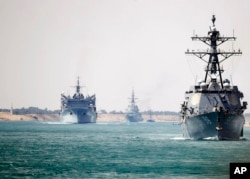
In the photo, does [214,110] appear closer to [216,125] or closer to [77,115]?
[216,125]

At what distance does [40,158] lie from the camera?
43531mm

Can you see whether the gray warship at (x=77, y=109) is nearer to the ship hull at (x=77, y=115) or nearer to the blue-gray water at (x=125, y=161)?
the ship hull at (x=77, y=115)

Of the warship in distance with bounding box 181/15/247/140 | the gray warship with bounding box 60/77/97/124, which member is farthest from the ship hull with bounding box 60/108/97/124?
the warship in distance with bounding box 181/15/247/140

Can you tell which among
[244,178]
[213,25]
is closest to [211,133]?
[213,25]

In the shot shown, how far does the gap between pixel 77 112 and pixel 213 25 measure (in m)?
105

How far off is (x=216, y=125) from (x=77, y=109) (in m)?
111

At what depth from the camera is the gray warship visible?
165 meters

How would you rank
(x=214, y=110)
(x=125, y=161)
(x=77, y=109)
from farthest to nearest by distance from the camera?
(x=77, y=109) → (x=214, y=110) → (x=125, y=161)

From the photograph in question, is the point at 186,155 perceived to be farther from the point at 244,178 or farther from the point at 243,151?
the point at 244,178

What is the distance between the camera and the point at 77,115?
16450 cm

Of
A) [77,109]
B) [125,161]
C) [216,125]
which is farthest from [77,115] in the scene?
[125,161]

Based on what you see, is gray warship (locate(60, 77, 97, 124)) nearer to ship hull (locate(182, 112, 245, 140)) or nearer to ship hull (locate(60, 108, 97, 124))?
ship hull (locate(60, 108, 97, 124))

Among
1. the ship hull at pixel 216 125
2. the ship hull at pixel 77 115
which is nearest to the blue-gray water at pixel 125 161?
the ship hull at pixel 216 125

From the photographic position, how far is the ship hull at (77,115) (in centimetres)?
16425
